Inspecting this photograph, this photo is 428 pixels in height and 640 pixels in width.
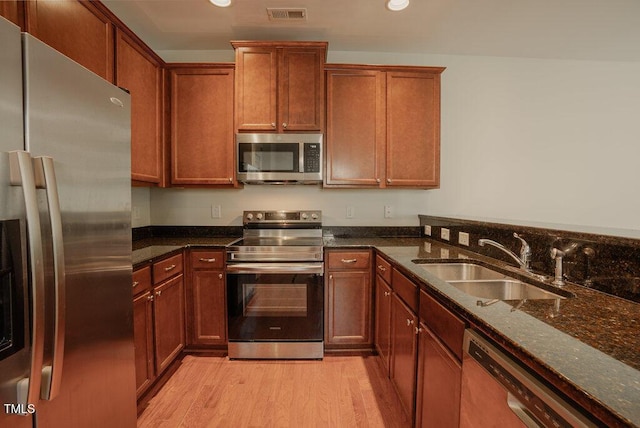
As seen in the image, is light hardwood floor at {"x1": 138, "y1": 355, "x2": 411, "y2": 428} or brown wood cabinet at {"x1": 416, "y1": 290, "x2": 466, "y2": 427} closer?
brown wood cabinet at {"x1": 416, "y1": 290, "x2": 466, "y2": 427}

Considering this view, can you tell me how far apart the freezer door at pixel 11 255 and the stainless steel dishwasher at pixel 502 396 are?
1.24 metres

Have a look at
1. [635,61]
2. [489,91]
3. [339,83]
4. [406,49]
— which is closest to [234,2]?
[339,83]

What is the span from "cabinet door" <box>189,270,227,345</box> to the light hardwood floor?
0.17m

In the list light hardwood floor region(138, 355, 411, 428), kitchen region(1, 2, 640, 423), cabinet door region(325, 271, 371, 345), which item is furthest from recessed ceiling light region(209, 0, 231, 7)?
light hardwood floor region(138, 355, 411, 428)

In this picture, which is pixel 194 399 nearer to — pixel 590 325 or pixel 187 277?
pixel 187 277

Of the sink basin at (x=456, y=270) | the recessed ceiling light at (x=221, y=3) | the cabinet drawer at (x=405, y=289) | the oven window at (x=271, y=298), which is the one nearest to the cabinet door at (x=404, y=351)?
the cabinet drawer at (x=405, y=289)

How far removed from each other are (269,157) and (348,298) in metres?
1.32

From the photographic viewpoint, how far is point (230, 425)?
1655mm

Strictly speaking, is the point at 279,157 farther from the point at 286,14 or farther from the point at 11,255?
the point at 11,255

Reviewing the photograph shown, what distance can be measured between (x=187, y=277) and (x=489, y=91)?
3.25 metres

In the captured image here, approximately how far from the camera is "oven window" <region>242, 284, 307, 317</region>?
224 centimetres

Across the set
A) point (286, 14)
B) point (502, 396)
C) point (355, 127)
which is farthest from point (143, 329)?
point (286, 14)

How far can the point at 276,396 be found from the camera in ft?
6.19

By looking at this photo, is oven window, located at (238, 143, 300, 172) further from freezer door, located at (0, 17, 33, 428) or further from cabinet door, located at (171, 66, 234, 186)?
freezer door, located at (0, 17, 33, 428)
